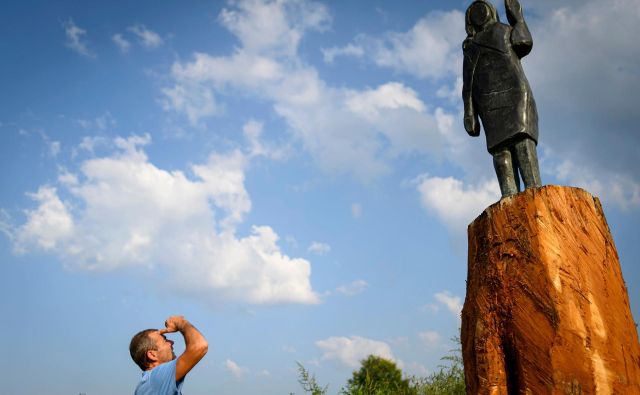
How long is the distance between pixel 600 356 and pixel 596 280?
0.60 metres

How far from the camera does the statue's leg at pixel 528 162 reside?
17.4 feet

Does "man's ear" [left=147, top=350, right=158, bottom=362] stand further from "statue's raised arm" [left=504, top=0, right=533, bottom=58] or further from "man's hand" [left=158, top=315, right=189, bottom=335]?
"statue's raised arm" [left=504, top=0, right=533, bottom=58]

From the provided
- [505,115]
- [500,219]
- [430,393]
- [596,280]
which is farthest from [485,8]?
[430,393]

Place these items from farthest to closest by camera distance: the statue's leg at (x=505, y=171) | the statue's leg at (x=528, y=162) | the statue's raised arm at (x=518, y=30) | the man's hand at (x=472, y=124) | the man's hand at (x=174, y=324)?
the man's hand at (x=472, y=124)
the statue's raised arm at (x=518, y=30)
the statue's leg at (x=505, y=171)
the statue's leg at (x=528, y=162)
the man's hand at (x=174, y=324)

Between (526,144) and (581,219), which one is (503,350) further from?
(526,144)

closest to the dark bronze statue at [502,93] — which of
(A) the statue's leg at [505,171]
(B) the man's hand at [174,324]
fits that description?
(A) the statue's leg at [505,171]

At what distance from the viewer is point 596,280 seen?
4.16 meters

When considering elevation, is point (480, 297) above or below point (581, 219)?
below

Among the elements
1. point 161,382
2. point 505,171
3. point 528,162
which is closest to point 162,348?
point 161,382

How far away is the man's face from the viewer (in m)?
3.52

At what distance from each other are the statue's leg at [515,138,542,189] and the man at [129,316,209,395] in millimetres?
3517

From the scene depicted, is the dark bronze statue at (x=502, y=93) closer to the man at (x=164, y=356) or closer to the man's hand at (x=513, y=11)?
the man's hand at (x=513, y=11)

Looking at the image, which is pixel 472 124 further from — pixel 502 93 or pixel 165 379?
Result: pixel 165 379

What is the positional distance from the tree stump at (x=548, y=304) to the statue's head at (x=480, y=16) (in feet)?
8.28
